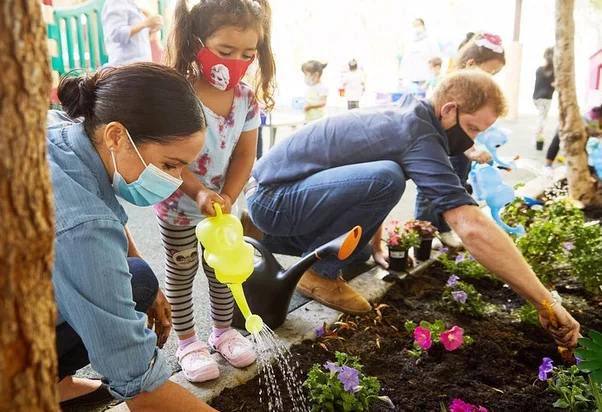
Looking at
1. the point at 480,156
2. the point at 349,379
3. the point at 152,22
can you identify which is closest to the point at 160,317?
the point at 349,379

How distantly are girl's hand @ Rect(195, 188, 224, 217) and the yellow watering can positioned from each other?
6 centimetres

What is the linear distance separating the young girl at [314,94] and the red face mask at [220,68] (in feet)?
16.0

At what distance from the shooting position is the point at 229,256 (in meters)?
1.47

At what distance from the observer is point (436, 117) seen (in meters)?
2.16

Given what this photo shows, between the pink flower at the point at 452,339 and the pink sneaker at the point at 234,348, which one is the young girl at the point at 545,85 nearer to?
the pink flower at the point at 452,339

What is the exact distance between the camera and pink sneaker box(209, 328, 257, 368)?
6.03ft

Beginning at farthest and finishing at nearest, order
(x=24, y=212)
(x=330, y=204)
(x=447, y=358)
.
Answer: (x=330, y=204) → (x=447, y=358) → (x=24, y=212)

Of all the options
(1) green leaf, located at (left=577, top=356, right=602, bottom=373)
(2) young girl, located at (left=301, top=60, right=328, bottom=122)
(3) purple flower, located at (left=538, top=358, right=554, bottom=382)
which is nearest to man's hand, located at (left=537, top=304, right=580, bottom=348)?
(3) purple flower, located at (left=538, top=358, right=554, bottom=382)

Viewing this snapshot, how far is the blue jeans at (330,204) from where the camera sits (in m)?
2.22

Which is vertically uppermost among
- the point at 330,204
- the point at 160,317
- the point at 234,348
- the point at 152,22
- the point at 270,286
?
the point at 152,22

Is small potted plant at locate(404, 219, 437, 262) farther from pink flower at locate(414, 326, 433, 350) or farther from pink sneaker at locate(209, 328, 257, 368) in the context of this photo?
pink sneaker at locate(209, 328, 257, 368)

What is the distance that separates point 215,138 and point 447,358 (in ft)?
3.63

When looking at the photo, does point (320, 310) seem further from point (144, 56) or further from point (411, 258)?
point (144, 56)

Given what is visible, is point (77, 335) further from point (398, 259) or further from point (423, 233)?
point (423, 233)
